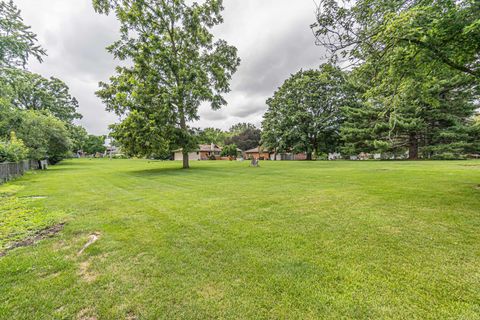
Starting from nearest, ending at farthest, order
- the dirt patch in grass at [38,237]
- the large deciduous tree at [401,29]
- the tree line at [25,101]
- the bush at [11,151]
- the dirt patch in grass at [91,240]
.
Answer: the dirt patch in grass at [91,240], the dirt patch in grass at [38,237], the large deciduous tree at [401,29], the tree line at [25,101], the bush at [11,151]

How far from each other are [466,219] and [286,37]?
936 cm

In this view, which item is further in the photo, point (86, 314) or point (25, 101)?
point (25, 101)

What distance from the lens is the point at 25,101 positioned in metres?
30.6

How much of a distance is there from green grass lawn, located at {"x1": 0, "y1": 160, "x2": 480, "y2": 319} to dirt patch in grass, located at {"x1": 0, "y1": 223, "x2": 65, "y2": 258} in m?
0.13

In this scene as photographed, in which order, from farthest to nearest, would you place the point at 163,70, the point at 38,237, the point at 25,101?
the point at 25,101, the point at 163,70, the point at 38,237

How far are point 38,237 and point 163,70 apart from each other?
14.9m

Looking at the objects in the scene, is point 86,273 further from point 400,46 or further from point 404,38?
point 400,46

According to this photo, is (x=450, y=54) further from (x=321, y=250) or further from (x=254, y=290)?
(x=254, y=290)

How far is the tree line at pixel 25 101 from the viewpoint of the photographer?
341 inches

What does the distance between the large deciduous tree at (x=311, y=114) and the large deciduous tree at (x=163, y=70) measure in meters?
15.9

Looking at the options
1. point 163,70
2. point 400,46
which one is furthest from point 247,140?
point 400,46

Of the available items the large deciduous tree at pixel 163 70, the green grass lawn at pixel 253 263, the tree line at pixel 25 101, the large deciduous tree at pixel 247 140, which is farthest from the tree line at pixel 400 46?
the large deciduous tree at pixel 247 140

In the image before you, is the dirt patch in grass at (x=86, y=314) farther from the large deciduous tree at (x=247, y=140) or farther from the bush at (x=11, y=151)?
the large deciduous tree at (x=247, y=140)

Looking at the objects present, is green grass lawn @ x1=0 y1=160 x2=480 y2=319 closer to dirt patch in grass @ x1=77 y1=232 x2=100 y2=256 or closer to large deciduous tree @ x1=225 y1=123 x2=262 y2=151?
dirt patch in grass @ x1=77 y1=232 x2=100 y2=256
